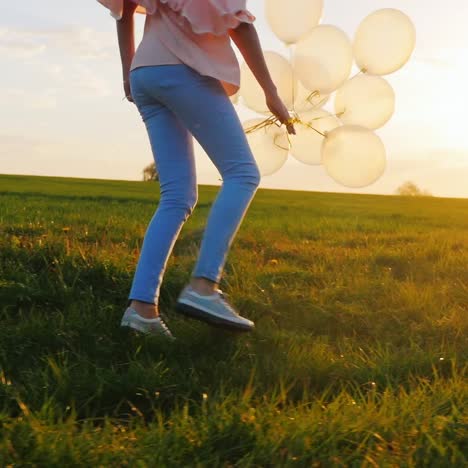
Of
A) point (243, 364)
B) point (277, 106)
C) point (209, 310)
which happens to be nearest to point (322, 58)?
point (277, 106)

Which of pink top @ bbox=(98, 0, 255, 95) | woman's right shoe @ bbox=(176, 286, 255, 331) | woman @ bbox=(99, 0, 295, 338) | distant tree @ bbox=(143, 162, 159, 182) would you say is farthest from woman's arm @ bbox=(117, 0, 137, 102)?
distant tree @ bbox=(143, 162, 159, 182)

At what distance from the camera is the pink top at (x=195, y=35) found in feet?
9.73

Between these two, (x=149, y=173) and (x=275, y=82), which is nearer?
(x=275, y=82)

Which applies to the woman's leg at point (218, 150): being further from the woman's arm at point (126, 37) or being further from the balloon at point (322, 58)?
the balloon at point (322, 58)

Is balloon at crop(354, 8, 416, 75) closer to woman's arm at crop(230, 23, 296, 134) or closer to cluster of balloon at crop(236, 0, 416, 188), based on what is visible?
cluster of balloon at crop(236, 0, 416, 188)

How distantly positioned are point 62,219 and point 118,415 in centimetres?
491

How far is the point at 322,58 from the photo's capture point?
4312 mm

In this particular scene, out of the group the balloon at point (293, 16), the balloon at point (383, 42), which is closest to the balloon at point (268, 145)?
the balloon at point (293, 16)

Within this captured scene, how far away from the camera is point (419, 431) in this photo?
222 cm

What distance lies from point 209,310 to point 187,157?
0.69m

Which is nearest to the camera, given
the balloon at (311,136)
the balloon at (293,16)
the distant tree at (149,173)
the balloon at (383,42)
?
the balloon at (293,16)

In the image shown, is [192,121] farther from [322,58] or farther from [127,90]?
[322,58]

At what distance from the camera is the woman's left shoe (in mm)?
3201

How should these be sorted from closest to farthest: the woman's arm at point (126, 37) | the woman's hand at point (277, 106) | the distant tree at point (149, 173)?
the woman's hand at point (277, 106), the woman's arm at point (126, 37), the distant tree at point (149, 173)
